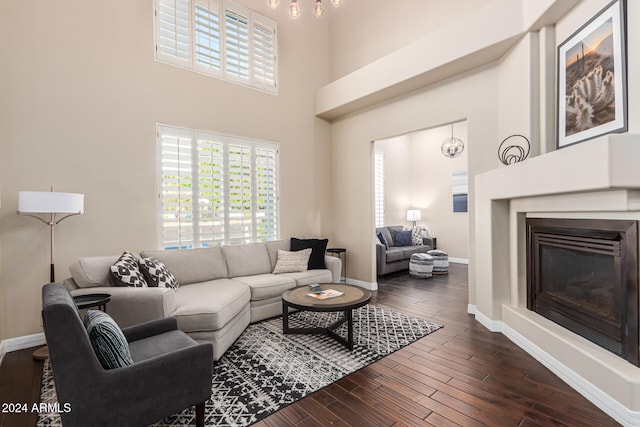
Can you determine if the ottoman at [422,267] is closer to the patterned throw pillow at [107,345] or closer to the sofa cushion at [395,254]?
the sofa cushion at [395,254]

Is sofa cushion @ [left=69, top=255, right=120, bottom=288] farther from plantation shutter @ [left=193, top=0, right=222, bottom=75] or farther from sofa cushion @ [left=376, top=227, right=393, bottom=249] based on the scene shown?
sofa cushion @ [left=376, top=227, right=393, bottom=249]

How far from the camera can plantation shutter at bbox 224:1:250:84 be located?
449 centimetres

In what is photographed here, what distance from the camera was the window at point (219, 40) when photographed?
3.99 meters

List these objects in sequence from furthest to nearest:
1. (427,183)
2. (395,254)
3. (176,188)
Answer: (427,183) → (395,254) → (176,188)

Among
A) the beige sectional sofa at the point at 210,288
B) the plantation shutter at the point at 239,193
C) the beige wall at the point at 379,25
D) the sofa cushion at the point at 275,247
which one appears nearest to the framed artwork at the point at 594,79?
the beige wall at the point at 379,25

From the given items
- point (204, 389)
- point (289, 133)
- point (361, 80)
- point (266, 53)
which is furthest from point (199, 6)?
→ point (204, 389)

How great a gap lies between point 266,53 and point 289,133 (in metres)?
1.29

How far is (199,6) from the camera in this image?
419cm

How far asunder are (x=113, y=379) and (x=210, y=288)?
1.92 m

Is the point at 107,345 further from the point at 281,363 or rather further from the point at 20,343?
the point at 20,343

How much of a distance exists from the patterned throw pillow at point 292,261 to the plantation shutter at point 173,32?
9.68 ft

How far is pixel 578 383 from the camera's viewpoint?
2223mm

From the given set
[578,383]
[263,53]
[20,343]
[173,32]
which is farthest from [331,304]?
[263,53]

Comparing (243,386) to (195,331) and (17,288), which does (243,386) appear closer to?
(195,331)
